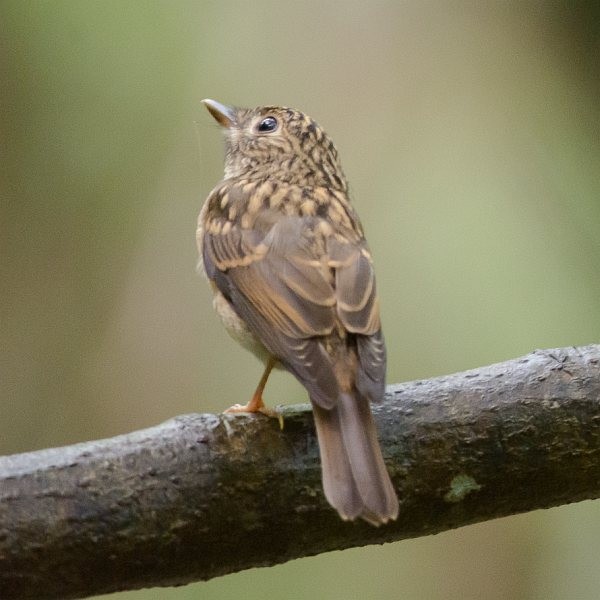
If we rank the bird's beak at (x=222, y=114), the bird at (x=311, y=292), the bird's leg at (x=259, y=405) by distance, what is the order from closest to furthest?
the bird at (x=311, y=292), the bird's leg at (x=259, y=405), the bird's beak at (x=222, y=114)

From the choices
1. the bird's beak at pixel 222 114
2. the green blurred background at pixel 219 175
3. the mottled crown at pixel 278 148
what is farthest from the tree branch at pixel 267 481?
the green blurred background at pixel 219 175

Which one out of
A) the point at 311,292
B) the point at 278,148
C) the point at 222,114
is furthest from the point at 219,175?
the point at 311,292

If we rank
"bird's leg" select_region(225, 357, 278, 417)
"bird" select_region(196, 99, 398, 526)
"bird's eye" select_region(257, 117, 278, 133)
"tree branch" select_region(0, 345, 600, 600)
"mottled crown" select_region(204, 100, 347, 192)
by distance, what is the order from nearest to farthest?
"tree branch" select_region(0, 345, 600, 600)
"bird" select_region(196, 99, 398, 526)
"bird's leg" select_region(225, 357, 278, 417)
"mottled crown" select_region(204, 100, 347, 192)
"bird's eye" select_region(257, 117, 278, 133)

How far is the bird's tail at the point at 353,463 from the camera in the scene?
2418 mm

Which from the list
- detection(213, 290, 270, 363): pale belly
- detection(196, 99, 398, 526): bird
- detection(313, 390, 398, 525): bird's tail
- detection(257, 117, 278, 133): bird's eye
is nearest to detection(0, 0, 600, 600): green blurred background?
detection(257, 117, 278, 133): bird's eye

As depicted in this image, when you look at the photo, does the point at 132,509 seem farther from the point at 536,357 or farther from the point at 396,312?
the point at 396,312

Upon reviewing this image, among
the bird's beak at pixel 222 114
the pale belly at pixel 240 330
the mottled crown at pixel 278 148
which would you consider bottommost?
the pale belly at pixel 240 330

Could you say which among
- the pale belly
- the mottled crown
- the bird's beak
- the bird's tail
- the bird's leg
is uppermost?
the bird's beak

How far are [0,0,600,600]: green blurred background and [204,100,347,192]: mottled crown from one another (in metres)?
1.15

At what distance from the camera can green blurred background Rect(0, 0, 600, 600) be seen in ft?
16.9

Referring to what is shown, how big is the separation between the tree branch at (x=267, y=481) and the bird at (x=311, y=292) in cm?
16

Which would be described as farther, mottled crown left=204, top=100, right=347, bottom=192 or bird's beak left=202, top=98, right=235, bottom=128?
bird's beak left=202, top=98, right=235, bottom=128

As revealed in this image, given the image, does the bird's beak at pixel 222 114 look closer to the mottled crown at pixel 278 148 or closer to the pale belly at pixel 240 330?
the mottled crown at pixel 278 148

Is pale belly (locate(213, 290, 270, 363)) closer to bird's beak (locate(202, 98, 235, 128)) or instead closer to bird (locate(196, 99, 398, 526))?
bird (locate(196, 99, 398, 526))
